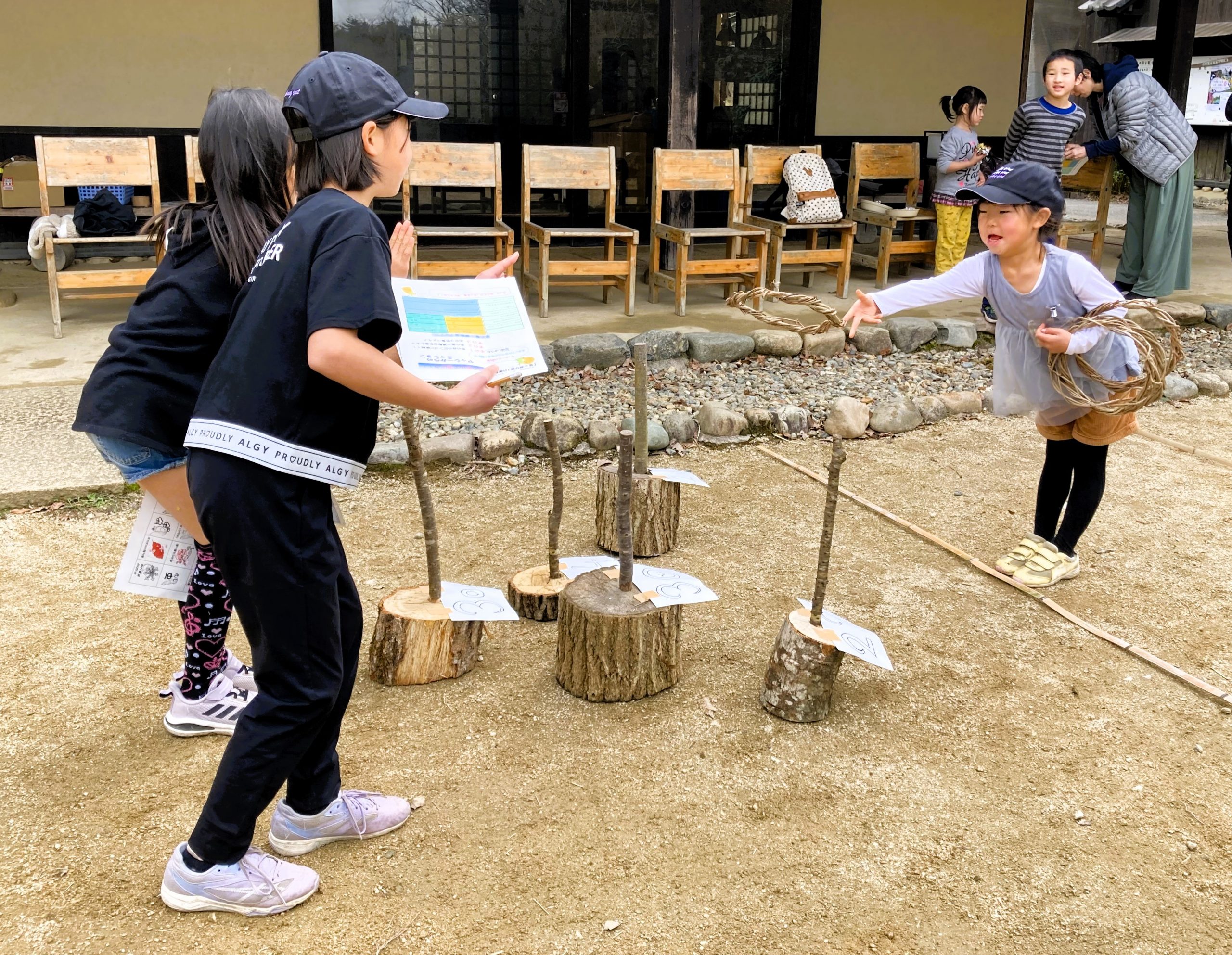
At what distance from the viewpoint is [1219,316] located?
6.89 m

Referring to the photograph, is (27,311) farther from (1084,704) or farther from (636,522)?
(1084,704)

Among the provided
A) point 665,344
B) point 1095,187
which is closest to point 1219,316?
point 1095,187

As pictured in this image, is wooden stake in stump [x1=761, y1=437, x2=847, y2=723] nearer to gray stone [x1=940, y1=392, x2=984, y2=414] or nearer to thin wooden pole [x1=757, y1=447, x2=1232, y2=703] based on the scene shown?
thin wooden pole [x1=757, y1=447, x2=1232, y2=703]

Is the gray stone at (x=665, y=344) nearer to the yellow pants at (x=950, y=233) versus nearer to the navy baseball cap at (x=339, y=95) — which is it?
the yellow pants at (x=950, y=233)

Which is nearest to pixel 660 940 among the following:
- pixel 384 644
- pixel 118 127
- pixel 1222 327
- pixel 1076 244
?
pixel 384 644

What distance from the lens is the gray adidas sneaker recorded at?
2.14 meters

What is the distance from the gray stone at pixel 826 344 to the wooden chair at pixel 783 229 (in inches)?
35.8

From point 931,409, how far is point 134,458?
4.02 m

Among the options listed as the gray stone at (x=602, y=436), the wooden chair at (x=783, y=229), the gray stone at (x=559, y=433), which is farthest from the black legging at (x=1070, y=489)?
the wooden chair at (x=783, y=229)

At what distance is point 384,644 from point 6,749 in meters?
0.91

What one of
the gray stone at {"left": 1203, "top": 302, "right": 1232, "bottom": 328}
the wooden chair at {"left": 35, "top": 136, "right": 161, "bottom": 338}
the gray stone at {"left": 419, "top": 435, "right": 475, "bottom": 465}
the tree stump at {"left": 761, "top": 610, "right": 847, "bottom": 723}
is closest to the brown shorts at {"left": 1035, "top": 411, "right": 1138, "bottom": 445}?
the tree stump at {"left": 761, "top": 610, "right": 847, "bottom": 723}

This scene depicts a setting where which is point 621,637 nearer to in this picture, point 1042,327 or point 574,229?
point 1042,327

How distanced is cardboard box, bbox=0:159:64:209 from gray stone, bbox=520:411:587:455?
13.2ft

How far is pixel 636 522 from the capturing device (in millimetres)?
3590
